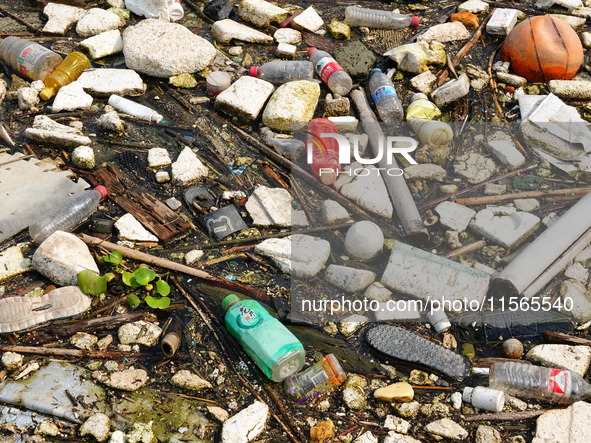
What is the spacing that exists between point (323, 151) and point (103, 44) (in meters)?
2.38

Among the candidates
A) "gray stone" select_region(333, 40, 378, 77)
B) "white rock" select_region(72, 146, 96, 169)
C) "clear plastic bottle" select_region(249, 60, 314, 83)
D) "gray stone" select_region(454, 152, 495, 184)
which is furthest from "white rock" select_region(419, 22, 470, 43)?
"white rock" select_region(72, 146, 96, 169)

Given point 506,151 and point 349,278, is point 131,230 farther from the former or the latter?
point 506,151

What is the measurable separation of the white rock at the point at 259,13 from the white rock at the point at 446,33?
1.38 metres

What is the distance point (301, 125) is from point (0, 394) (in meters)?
2.69

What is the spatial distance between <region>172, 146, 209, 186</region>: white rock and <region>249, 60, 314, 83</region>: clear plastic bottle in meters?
1.12

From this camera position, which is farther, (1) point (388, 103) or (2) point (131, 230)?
(1) point (388, 103)

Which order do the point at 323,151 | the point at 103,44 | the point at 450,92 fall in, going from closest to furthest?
the point at 323,151, the point at 450,92, the point at 103,44

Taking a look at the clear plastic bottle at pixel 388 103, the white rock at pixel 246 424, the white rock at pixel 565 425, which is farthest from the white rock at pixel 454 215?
the white rock at pixel 246 424

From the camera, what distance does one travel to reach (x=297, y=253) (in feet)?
11.7

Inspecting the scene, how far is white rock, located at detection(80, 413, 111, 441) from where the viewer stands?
267 cm

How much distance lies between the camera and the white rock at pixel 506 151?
423cm

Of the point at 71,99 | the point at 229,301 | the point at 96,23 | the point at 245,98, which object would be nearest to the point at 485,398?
the point at 229,301

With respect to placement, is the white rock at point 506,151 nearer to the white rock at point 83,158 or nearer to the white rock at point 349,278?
the white rock at point 349,278

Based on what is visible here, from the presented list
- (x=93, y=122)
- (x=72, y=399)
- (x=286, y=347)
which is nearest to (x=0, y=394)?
(x=72, y=399)
